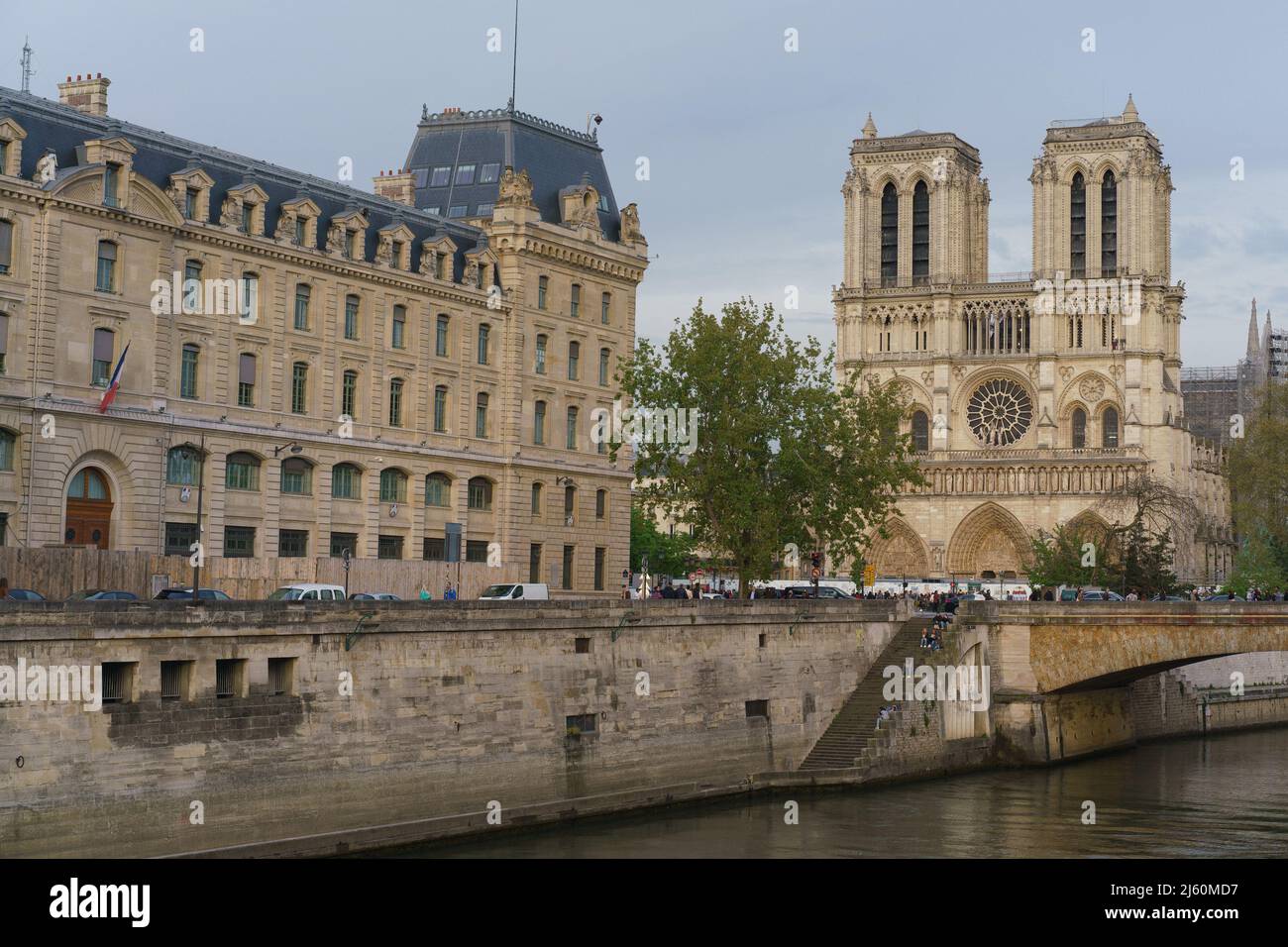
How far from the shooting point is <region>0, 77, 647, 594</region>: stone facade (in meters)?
55.7

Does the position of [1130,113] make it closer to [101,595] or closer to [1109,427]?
[1109,427]

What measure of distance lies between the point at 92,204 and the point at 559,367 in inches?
953

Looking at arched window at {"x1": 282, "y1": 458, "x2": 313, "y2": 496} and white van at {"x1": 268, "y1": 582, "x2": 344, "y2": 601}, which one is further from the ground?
arched window at {"x1": 282, "y1": 458, "x2": 313, "y2": 496}

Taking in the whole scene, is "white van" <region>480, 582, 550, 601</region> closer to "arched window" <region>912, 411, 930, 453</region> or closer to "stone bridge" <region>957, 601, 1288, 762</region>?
"stone bridge" <region>957, 601, 1288, 762</region>

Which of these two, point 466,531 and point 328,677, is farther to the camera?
point 466,531

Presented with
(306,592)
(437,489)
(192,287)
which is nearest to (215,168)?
(192,287)

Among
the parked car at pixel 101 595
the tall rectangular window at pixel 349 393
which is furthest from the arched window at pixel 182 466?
the parked car at pixel 101 595

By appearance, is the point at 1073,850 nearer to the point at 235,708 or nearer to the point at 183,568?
the point at 235,708

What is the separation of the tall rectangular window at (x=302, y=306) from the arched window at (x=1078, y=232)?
252 feet

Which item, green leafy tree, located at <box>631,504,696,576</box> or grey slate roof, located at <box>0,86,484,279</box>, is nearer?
grey slate roof, located at <box>0,86,484,279</box>

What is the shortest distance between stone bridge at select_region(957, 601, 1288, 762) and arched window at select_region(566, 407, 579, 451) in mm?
19101

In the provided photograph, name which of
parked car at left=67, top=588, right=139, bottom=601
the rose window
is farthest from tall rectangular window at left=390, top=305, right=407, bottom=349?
the rose window
